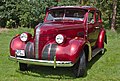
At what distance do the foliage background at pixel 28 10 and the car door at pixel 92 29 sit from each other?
841cm

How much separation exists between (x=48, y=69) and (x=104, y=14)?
1124 cm

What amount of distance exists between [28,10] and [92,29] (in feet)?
31.4

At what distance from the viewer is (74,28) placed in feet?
20.1

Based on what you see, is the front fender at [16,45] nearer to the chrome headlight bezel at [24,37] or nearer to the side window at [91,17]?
the chrome headlight bezel at [24,37]

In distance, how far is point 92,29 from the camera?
23.1 feet

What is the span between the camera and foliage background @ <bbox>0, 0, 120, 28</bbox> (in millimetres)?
15891

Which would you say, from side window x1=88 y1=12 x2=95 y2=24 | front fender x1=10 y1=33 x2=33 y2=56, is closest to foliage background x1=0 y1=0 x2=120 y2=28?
side window x1=88 y1=12 x2=95 y2=24

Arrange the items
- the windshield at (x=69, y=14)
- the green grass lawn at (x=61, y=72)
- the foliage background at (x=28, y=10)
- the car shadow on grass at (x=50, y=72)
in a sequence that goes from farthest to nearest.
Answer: the foliage background at (x=28, y=10) → the windshield at (x=69, y=14) → the car shadow on grass at (x=50, y=72) → the green grass lawn at (x=61, y=72)

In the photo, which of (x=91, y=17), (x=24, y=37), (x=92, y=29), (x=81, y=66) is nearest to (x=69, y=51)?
(x=81, y=66)

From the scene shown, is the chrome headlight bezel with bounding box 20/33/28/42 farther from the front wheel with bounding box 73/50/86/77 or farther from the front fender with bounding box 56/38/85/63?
the front wheel with bounding box 73/50/86/77

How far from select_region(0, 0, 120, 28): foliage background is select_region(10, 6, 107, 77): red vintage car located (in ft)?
30.2

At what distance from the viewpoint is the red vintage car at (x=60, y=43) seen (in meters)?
5.25

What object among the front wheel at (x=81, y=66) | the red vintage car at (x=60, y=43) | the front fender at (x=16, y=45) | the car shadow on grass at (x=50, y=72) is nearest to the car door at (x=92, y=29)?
the red vintage car at (x=60, y=43)

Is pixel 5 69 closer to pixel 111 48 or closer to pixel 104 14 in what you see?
pixel 111 48
